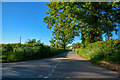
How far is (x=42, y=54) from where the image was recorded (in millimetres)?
18547

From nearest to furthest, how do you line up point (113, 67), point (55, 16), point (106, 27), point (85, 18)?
point (113, 67), point (85, 18), point (106, 27), point (55, 16)

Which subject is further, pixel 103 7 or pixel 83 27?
pixel 83 27

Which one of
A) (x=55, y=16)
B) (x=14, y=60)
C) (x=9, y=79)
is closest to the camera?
(x=9, y=79)

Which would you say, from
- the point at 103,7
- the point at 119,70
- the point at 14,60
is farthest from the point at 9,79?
the point at 103,7

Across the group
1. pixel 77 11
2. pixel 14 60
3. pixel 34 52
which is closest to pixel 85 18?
pixel 77 11

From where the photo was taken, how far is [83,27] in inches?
792

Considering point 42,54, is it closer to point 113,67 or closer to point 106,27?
point 106,27

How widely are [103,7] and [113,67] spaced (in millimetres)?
8182

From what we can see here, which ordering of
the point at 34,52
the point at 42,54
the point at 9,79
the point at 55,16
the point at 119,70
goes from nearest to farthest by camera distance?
the point at 9,79 → the point at 119,70 → the point at 34,52 → the point at 42,54 → the point at 55,16

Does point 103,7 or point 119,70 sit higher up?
point 103,7

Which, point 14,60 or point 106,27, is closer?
point 14,60

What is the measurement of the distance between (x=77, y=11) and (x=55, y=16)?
694cm

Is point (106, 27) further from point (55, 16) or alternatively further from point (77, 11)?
point (55, 16)

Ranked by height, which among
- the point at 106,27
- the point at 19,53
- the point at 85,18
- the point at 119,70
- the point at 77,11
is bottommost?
the point at 119,70
